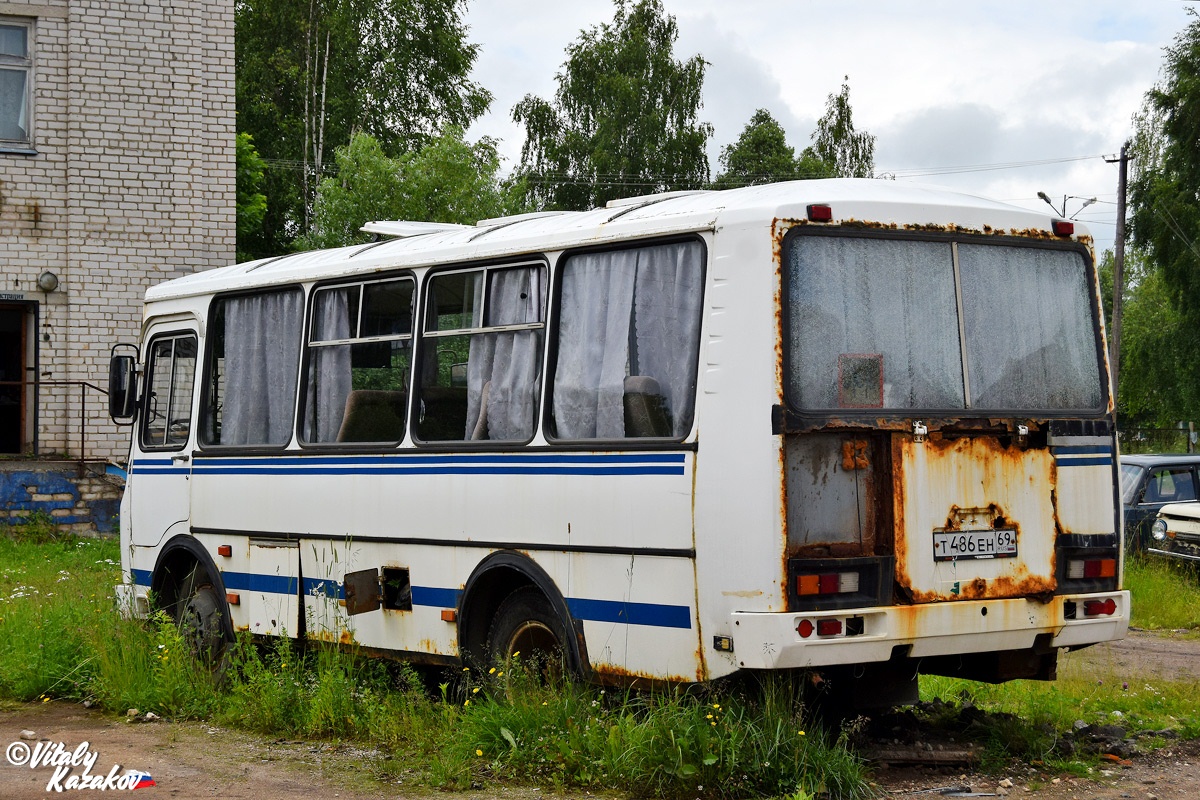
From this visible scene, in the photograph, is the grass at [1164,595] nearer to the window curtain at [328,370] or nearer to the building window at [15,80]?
the window curtain at [328,370]

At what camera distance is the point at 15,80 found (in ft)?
65.3

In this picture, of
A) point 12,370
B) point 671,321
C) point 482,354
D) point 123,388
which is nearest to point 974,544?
point 671,321

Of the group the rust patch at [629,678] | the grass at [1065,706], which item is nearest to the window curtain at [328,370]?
the rust patch at [629,678]

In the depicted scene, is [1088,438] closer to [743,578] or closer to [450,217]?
[743,578]

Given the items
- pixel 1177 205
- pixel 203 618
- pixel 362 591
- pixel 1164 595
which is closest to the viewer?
pixel 362 591

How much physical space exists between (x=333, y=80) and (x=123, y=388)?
99.0 ft

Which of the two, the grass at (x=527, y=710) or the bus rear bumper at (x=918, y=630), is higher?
the bus rear bumper at (x=918, y=630)

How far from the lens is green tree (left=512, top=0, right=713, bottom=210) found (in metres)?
45.6

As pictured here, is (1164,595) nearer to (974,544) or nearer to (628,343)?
(974,544)

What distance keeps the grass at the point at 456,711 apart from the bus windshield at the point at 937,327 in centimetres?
140

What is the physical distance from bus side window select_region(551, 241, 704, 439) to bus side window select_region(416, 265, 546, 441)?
23cm

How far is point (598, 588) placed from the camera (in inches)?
283

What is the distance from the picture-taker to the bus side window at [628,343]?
6.95 m

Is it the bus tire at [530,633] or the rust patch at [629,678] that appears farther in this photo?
the bus tire at [530,633]
